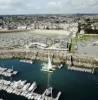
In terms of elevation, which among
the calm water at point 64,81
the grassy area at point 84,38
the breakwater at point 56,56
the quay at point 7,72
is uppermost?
the grassy area at point 84,38

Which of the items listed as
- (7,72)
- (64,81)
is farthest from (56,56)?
(7,72)

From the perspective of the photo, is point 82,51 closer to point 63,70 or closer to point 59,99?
point 63,70

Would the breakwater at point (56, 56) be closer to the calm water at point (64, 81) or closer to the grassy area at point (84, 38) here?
the calm water at point (64, 81)

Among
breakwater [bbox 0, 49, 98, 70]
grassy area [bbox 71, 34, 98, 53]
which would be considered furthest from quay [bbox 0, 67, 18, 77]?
grassy area [bbox 71, 34, 98, 53]

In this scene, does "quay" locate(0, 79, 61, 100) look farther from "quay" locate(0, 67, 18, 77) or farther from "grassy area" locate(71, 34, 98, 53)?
"grassy area" locate(71, 34, 98, 53)

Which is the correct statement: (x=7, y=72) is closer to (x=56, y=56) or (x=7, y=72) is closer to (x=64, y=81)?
(x=64, y=81)

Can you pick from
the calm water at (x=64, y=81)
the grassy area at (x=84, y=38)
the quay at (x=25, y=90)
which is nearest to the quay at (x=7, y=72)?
the calm water at (x=64, y=81)
